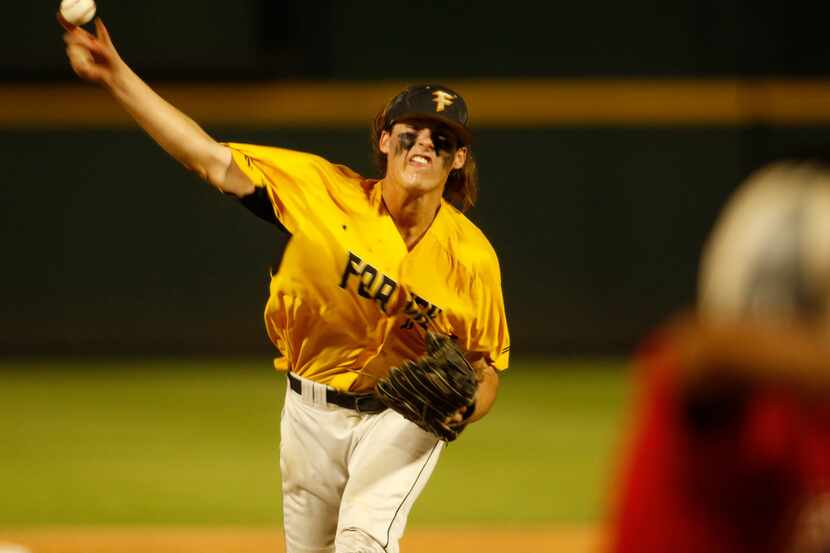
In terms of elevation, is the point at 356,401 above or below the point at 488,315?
below

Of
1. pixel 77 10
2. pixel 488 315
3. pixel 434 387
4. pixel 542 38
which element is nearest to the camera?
pixel 434 387

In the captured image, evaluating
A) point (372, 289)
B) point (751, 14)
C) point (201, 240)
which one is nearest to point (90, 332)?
point (201, 240)

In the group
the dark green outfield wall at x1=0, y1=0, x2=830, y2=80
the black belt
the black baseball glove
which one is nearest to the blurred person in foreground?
the black baseball glove

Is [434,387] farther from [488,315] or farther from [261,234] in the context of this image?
[261,234]

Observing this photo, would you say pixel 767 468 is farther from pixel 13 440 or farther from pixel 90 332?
pixel 90 332

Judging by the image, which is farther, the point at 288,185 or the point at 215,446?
the point at 215,446

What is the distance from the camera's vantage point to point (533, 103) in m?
10.8

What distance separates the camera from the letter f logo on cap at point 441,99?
3730 millimetres

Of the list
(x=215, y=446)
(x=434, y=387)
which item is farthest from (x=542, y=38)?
(x=434, y=387)

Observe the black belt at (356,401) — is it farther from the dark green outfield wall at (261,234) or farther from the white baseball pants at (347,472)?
the dark green outfield wall at (261,234)

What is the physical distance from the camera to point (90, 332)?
10.5 metres

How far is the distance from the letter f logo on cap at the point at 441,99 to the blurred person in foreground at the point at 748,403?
253cm

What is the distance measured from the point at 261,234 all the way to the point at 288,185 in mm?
7028

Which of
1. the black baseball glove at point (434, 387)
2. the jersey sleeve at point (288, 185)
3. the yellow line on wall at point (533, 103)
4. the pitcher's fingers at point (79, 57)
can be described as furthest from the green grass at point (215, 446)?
the pitcher's fingers at point (79, 57)
